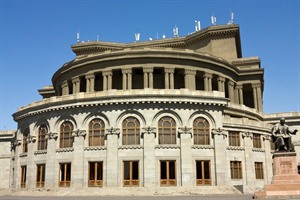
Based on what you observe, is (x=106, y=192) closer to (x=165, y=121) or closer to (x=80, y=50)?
(x=165, y=121)

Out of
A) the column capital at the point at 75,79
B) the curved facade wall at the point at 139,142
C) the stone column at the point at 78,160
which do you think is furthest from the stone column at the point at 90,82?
the stone column at the point at 78,160

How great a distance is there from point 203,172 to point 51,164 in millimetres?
16060

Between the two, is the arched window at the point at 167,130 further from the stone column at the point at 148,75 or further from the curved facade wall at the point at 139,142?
the stone column at the point at 148,75

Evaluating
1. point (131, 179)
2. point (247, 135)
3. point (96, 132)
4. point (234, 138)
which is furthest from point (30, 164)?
point (247, 135)

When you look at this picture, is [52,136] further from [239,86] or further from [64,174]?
[239,86]

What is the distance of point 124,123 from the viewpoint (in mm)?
39219

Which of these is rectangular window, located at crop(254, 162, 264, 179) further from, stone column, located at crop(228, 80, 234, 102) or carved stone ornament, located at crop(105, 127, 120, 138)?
carved stone ornament, located at crop(105, 127, 120, 138)

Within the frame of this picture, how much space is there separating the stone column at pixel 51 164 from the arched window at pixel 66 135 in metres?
0.76

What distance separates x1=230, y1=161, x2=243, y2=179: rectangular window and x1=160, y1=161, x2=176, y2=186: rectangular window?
7361 millimetres

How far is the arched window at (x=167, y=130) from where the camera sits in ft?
127

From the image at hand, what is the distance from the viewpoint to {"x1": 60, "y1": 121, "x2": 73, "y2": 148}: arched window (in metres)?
40.7

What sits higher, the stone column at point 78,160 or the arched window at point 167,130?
the arched window at point 167,130

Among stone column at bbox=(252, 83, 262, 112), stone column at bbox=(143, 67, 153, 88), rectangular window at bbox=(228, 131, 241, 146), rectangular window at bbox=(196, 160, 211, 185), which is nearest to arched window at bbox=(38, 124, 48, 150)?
stone column at bbox=(143, 67, 153, 88)

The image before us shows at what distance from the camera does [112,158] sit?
38.2 meters
